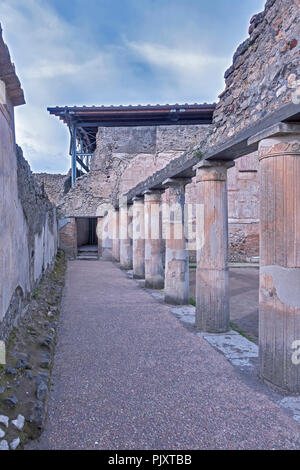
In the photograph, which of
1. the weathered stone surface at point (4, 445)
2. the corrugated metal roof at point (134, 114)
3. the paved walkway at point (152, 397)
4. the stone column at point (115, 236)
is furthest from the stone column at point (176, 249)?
the corrugated metal roof at point (134, 114)

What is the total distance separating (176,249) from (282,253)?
12.7 feet

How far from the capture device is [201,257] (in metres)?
5.16

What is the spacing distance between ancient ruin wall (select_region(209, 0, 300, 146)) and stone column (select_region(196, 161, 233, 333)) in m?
0.60

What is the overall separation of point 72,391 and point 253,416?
1586 millimetres

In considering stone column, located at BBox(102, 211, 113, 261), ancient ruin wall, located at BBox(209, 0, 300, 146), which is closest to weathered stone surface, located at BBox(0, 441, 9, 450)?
ancient ruin wall, located at BBox(209, 0, 300, 146)

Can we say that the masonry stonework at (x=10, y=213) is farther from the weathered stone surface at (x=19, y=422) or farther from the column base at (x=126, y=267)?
the column base at (x=126, y=267)

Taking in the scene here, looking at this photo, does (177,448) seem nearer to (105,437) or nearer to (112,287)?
(105,437)

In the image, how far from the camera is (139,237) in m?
10.8

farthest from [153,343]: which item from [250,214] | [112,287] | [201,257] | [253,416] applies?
[250,214]

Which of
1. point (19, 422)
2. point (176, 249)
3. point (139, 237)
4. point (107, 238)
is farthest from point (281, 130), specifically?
point (107, 238)

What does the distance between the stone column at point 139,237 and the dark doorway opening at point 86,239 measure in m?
6.82

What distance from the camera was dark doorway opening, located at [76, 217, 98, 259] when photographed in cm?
1840

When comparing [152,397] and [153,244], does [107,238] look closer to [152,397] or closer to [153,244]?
[153,244]

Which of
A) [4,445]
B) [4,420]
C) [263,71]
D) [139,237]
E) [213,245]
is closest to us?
[4,445]
